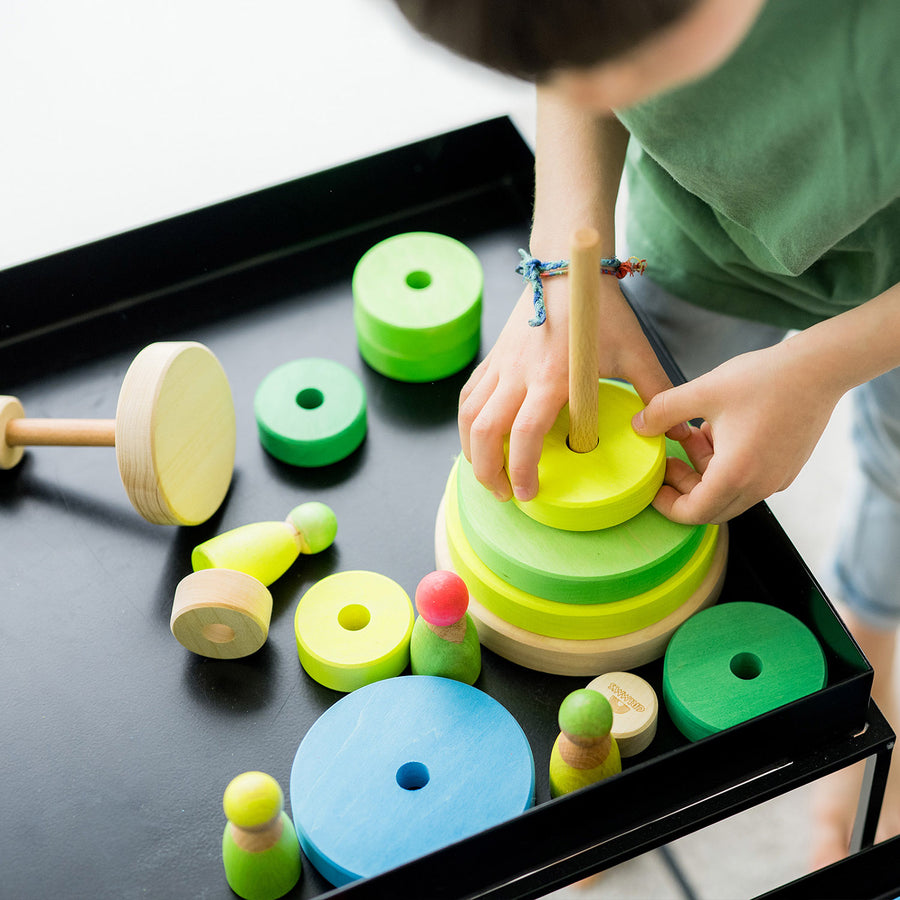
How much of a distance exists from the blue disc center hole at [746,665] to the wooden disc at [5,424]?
537 millimetres

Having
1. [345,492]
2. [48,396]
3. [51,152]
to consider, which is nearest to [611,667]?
[345,492]

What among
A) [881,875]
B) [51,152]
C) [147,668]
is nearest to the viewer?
[881,875]

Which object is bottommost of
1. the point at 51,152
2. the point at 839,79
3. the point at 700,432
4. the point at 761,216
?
the point at 51,152

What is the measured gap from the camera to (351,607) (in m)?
0.73

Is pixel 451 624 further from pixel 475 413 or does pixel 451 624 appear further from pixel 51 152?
pixel 51 152

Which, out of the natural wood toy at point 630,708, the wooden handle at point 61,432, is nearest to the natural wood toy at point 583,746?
the natural wood toy at point 630,708

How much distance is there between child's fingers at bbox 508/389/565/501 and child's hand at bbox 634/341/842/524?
7cm

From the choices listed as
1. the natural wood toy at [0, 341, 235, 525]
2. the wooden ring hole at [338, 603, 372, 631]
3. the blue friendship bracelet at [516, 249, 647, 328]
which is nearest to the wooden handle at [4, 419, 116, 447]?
the natural wood toy at [0, 341, 235, 525]

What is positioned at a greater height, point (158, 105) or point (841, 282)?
point (841, 282)

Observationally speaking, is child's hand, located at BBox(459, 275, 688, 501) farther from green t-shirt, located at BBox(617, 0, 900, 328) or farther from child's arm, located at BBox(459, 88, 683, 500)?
green t-shirt, located at BBox(617, 0, 900, 328)

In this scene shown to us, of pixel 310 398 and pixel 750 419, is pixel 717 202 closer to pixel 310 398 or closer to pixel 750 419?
pixel 750 419

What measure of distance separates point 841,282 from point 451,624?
0.38 metres

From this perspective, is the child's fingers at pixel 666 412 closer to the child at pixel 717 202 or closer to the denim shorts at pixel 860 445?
the child at pixel 717 202

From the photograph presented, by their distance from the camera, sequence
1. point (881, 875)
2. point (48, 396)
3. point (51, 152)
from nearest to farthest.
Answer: point (881, 875) < point (48, 396) < point (51, 152)
